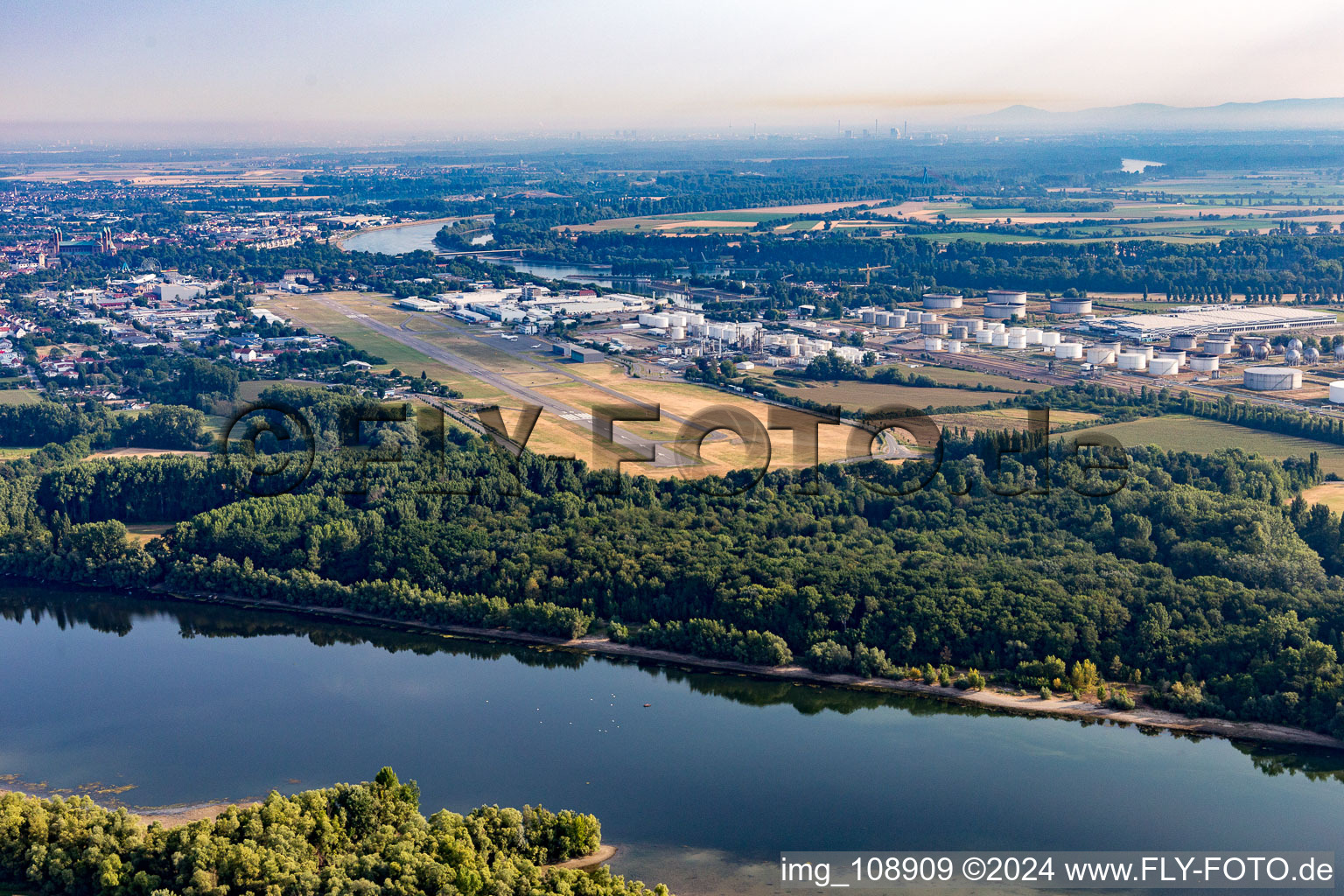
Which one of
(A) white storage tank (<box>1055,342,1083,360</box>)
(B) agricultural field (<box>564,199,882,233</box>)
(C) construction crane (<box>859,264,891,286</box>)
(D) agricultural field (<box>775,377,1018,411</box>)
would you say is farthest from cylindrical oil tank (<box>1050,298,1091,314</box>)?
(B) agricultural field (<box>564,199,882,233</box>)

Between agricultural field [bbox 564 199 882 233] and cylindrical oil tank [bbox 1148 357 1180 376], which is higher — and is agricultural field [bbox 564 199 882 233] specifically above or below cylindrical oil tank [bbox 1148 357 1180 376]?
above

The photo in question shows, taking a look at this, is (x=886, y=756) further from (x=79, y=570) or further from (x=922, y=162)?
(x=922, y=162)

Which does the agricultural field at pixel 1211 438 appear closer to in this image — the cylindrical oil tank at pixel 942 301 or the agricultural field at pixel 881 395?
the agricultural field at pixel 881 395

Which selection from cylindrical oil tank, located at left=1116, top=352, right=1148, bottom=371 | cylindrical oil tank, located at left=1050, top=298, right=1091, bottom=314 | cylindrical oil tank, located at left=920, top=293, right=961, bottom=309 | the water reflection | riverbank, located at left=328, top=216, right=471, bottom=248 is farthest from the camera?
riverbank, located at left=328, top=216, right=471, bottom=248

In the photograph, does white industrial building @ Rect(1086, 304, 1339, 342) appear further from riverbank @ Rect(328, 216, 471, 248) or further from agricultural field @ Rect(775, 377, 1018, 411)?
riverbank @ Rect(328, 216, 471, 248)

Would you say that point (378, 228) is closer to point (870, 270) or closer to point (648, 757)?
point (870, 270)

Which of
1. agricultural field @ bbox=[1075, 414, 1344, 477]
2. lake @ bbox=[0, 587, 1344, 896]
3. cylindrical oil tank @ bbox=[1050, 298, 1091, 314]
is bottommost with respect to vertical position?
lake @ bbox=[0, 587, 1344, 896]

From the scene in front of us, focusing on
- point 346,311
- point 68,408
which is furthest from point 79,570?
point 346,311
